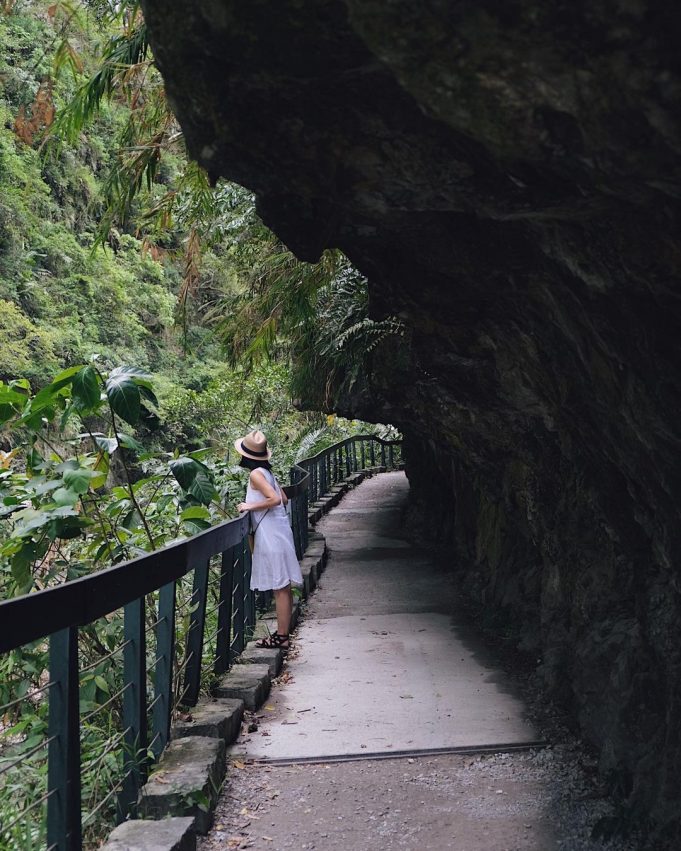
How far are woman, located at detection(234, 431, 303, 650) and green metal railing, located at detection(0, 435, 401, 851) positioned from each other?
254 millimetres

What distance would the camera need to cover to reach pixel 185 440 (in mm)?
24688

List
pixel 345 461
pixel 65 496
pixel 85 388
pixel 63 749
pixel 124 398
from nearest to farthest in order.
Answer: pixel 63 749
pixel 65 496
pixel 85 388
pixel 124 398
pixel 345 461

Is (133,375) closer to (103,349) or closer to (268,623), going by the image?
(268,623)

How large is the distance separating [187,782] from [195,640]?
1104 mm

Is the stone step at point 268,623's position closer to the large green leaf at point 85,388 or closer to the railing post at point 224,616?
the railing post at point 224,616

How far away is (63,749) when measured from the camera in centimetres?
297

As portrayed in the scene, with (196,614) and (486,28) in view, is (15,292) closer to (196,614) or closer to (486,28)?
(196,614)

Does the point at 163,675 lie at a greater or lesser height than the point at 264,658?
greater

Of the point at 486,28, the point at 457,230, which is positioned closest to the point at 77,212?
the point at 457,230

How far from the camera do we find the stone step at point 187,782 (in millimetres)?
3889

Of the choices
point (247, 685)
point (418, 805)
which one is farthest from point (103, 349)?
point (418, 805)

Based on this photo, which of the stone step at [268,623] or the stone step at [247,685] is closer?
the stone step at [247,685]

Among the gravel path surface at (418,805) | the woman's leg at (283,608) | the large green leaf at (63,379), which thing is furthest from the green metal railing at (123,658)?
the large green leaf at (63,379)

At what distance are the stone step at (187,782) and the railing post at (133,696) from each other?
0.25ft
